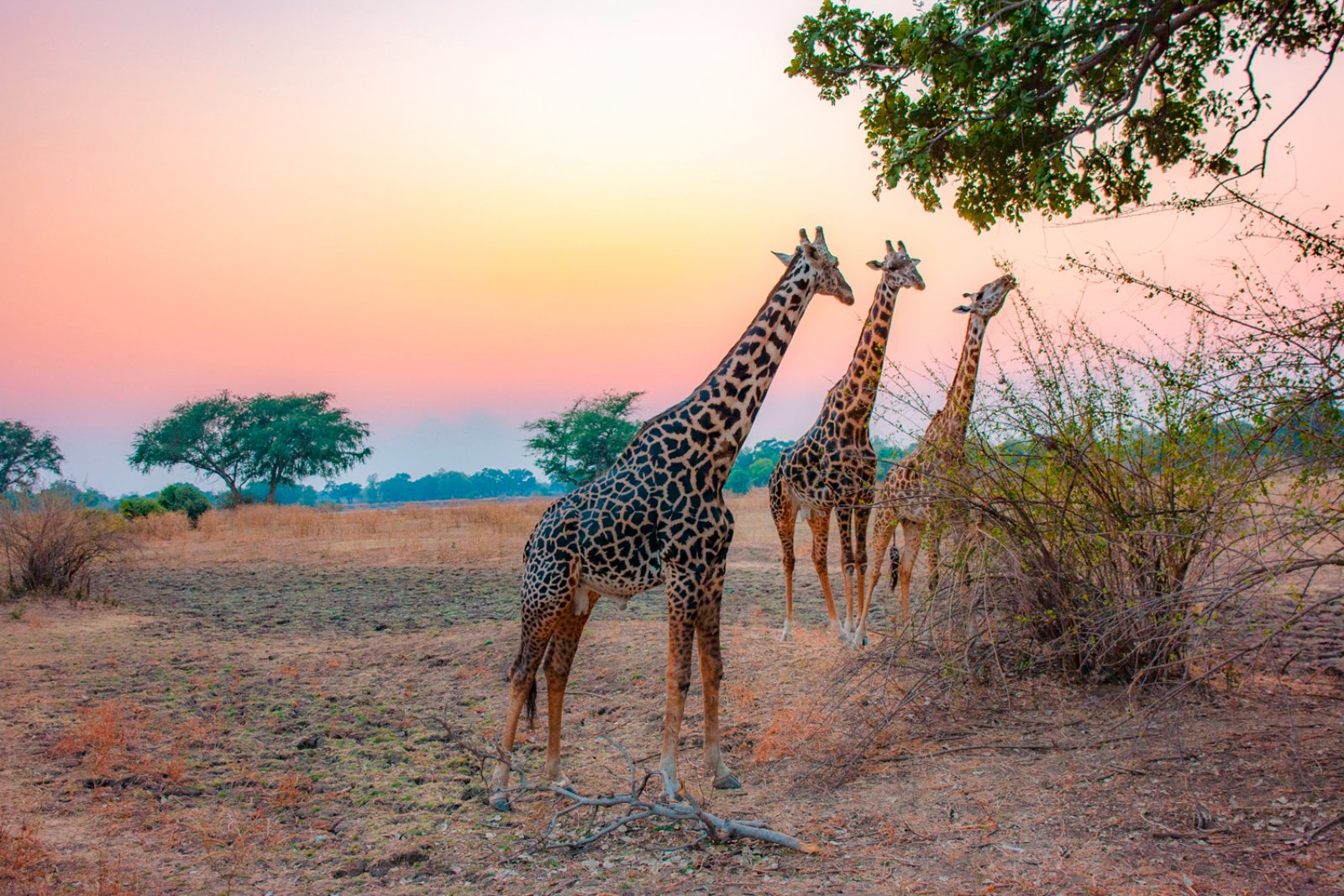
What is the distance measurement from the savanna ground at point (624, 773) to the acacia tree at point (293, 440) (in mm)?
36193

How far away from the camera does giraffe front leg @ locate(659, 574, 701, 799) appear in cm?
568

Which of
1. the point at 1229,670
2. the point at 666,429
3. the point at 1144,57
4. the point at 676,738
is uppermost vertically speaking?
the point at 1144,57

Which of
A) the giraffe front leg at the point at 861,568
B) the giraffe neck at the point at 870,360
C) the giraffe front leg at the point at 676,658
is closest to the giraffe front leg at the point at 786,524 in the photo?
the giraffe front leg at the point at 861,568

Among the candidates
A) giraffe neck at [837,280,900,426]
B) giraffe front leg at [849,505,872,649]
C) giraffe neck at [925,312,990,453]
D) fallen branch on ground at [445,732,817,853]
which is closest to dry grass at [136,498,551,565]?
giraffe front leg at [849,505,872,649]

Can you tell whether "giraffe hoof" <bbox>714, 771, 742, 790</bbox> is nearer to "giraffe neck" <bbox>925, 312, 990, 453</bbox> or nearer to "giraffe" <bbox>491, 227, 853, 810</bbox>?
"giraffe" <bbox>491, 227, 853, 810</bbox>

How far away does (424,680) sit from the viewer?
29.7 feet

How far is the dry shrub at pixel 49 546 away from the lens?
12797 mm

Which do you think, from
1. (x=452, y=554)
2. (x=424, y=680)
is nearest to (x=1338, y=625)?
(x=424, y=680)

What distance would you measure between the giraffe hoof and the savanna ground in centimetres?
8

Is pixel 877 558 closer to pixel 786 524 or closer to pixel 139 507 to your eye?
pixel 786 524

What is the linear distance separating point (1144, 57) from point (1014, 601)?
4176mm

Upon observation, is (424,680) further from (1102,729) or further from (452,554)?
(452,554)

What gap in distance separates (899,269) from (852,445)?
1.66 meters

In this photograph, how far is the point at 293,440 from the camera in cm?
4506
